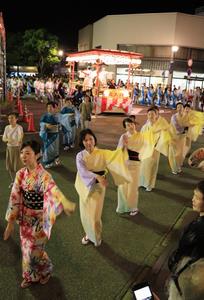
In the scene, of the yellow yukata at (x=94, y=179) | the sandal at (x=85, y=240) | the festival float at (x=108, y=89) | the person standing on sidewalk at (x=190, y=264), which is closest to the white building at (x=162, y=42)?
the festival float at (x=108, y=89)

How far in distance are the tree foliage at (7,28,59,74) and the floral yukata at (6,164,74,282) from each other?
35748mm

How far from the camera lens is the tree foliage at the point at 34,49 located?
3650 centimetres

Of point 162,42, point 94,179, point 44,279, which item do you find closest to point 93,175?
point 94,179

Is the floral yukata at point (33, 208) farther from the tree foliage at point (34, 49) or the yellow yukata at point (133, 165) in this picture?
the tree foliage at point (34, 49)

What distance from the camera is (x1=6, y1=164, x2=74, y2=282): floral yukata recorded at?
119 inches

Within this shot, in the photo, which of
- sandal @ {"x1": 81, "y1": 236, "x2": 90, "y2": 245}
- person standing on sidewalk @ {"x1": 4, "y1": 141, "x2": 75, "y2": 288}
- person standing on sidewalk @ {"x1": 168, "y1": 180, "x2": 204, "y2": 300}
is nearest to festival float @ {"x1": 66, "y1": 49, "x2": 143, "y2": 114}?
sandal @ {"x1": 81, "y1": 236, "x2": 90, "y2": 245}

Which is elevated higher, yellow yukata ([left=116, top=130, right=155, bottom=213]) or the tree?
the tree

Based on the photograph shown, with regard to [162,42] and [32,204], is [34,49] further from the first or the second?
[32,204]

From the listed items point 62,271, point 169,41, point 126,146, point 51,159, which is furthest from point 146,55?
point 62,271

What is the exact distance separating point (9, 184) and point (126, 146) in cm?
259

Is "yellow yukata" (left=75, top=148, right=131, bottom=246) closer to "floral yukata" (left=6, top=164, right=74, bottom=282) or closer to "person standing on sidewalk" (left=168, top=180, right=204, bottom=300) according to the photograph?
"floral yukata" (left=6, top=164, right=74, bottom=282)

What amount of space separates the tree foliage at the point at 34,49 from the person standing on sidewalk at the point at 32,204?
35.7m

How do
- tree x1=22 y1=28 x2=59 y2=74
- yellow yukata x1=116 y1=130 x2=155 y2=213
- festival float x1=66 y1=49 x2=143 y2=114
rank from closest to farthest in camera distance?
yellow yukata x1=116 y1=130 x2=155 y2=213 < festival float x1=66 y1=49 x2=143 y2=114 < tree x1=22 y1=28 x2=59 y2=74

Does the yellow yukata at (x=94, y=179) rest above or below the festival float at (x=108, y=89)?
below
